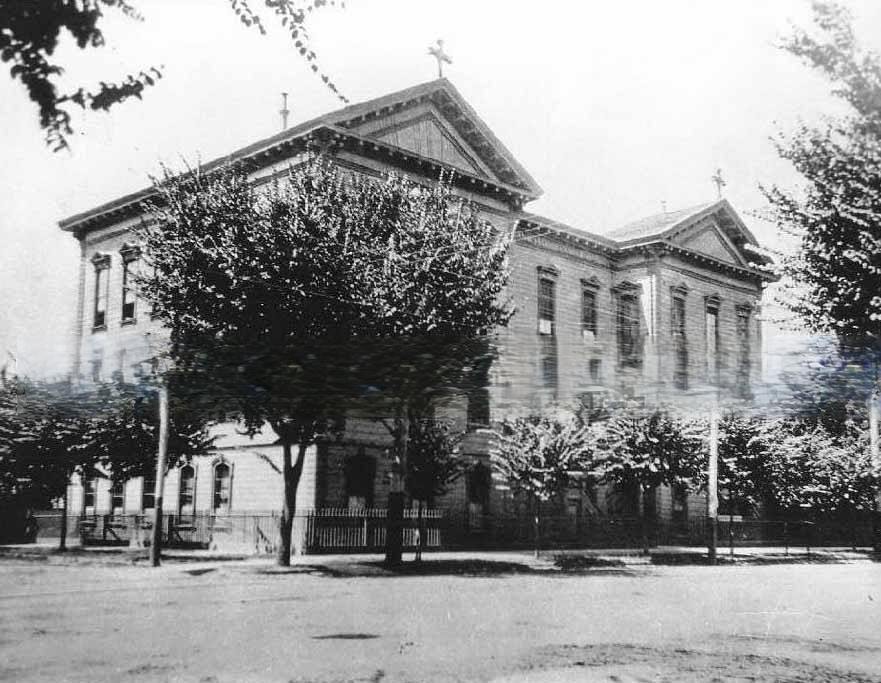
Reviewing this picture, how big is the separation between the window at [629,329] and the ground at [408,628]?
20.1 m

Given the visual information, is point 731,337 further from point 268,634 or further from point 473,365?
point 268,634

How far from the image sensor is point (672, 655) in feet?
33.7

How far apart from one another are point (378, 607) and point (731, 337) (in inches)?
1264

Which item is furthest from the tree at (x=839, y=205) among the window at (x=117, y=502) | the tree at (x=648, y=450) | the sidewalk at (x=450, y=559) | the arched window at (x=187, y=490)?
the window at (x=117, y=502)

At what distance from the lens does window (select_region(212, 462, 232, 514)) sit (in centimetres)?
3009

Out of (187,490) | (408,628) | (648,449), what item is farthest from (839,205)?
(187,490)

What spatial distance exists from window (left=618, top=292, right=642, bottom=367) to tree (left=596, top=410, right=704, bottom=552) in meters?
10.6

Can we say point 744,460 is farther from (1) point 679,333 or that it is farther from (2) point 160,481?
(2) point 160,481

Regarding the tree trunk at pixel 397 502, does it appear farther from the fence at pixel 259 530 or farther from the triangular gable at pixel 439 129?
the triangular gable at pixel 439 129

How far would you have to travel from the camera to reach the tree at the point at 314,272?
57.4 ft

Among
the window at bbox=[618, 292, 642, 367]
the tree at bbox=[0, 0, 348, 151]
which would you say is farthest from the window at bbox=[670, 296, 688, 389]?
the tree at bbox=[0, 0, 348, 151]

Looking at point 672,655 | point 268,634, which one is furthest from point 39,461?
point 672,655

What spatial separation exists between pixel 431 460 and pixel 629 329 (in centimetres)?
1634

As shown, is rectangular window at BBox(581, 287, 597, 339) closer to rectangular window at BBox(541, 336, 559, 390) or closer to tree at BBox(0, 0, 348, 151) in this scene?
rectangular window at BBox(541, 336, 559, 390)
